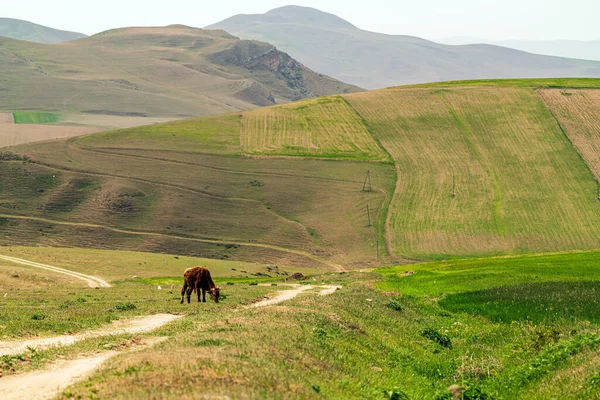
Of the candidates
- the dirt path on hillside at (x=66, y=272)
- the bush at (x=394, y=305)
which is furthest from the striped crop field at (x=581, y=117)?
the bush at (x=394, y=305)

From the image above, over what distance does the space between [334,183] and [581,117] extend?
191ft

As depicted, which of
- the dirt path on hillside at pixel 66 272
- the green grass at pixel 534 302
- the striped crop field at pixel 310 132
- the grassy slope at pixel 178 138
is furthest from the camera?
the grassy slope at pixel 178 138

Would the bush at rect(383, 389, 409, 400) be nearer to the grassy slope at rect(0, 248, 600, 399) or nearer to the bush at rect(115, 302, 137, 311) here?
the grassy slope at rect(0, 248, 600, 399)

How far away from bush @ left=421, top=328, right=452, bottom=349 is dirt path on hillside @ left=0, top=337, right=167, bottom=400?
14.0 metres

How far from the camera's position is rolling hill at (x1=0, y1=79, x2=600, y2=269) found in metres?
121

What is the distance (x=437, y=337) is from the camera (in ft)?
97.4

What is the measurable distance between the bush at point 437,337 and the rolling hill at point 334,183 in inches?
3194

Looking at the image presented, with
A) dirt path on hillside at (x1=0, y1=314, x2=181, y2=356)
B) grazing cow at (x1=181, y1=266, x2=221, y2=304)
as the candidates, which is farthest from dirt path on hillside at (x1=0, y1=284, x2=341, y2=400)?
grazing cow at (x1=181, y1=266, x2=221, y2=304)

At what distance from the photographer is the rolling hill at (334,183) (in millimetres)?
121188

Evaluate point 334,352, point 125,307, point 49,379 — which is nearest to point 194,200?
point 125,307

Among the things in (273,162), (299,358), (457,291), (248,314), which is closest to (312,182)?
(273,162)

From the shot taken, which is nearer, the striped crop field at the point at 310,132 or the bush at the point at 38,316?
the bush at the point at 38,316

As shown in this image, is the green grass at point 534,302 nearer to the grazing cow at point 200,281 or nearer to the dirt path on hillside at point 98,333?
the grazing cow at point 200,281

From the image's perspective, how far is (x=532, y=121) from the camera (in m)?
161
